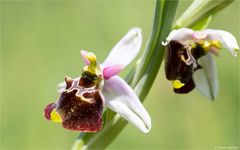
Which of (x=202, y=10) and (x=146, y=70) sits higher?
(x=202, y=10)

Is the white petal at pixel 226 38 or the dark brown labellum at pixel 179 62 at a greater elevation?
the white petal at pixel 226 38

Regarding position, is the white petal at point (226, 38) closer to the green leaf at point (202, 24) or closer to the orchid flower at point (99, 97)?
the green leaf at point (202, 24)

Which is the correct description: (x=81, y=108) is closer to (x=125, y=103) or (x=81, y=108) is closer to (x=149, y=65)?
(x=125, y=103)

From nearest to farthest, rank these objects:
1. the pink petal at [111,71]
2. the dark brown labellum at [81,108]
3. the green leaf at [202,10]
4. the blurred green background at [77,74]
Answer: the dark brown labellum at [81,108] → the pink petal at [111,71] → the green leaf at [202,10] → the blurred green background at [77,74]

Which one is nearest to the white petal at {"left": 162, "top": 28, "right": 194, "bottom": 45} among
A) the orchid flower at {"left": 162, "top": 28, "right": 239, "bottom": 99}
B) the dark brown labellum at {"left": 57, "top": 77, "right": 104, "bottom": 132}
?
the orchid flower at {"left": 162, "top": 28, "right": 239, "bottom": 99}

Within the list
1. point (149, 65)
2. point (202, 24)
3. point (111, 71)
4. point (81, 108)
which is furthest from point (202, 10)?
point (81, 108)

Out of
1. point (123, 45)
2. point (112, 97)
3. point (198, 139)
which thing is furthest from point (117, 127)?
point (198, 139)

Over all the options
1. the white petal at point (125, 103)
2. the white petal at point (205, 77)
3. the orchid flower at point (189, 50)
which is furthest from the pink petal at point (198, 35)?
the white petal at point (125, 103)

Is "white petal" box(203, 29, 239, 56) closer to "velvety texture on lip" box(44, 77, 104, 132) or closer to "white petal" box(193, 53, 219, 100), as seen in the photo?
"white petal" box(193, 53, 219, 100)
